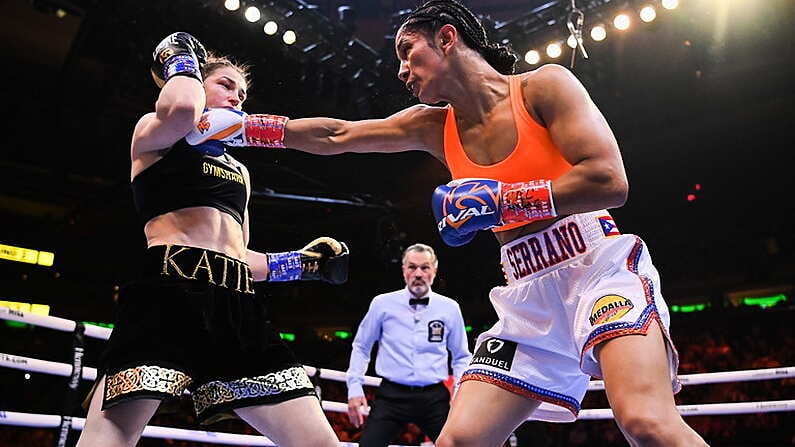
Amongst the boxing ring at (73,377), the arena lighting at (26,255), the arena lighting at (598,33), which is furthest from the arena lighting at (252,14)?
the arena lighting at (26,255)

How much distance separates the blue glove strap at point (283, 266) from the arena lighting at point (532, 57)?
376cm

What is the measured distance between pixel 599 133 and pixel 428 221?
778 cm

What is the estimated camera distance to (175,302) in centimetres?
178

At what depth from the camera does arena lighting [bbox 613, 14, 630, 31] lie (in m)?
5.20

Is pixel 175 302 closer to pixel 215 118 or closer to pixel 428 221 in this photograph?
pixel 215 118

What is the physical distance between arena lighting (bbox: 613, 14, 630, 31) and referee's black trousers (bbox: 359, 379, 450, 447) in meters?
3.03

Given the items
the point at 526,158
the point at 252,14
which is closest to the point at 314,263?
the point at 526,158

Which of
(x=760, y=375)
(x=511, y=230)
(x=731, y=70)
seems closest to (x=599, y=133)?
(x=511, y=230)

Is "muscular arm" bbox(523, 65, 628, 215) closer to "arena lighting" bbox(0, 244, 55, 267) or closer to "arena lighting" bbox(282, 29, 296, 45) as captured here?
"arena lighting" bbox(282, 29, 296, 45)

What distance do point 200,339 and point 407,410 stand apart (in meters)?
2.35

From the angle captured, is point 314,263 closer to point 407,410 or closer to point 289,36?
point 407,410

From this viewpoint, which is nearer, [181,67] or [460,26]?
[181,67]

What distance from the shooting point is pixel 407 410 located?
3949 millimetres

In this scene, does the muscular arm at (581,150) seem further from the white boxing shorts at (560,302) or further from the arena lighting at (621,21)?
the arena lighting at (621,21)
